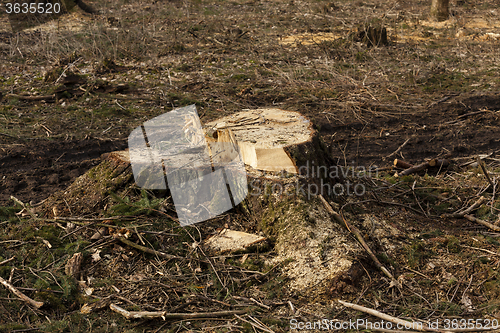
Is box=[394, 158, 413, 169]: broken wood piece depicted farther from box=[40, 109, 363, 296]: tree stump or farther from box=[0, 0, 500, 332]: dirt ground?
box=[40, 109, 363, 296]: tree stump

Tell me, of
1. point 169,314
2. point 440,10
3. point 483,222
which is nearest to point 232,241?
point 169,314

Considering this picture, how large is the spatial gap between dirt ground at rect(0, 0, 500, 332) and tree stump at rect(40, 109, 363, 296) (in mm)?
167

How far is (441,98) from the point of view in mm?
6371

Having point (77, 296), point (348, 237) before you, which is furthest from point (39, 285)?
point (348, 237)

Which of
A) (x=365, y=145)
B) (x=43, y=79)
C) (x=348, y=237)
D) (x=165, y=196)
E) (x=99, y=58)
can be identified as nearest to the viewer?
Answer: (x=348, y=237)

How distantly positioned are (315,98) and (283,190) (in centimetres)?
382

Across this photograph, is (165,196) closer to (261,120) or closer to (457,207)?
A: (261,120)

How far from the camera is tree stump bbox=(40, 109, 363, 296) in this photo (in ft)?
8.64

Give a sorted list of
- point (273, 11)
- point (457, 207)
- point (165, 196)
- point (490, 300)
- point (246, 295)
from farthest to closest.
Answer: point (273, 11) < point (457, 207) < point (165, 196) < point (246, 295) < point (490, 300)

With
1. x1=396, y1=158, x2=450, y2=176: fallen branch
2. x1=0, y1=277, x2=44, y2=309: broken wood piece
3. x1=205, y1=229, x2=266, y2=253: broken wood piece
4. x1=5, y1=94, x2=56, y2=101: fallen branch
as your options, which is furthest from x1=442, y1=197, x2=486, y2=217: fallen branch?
x1=5, y1=94, x2=56, y2=101: fallen branch

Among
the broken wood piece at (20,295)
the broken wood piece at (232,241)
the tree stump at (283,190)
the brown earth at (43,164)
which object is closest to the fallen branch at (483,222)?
the tree stump at (283,190)

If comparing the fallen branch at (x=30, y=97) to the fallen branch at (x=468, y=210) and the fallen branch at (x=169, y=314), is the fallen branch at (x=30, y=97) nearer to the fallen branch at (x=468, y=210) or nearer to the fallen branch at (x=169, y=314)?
the fallen branch at (x=169, y=314)

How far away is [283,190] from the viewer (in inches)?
114

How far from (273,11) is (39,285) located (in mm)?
9640
